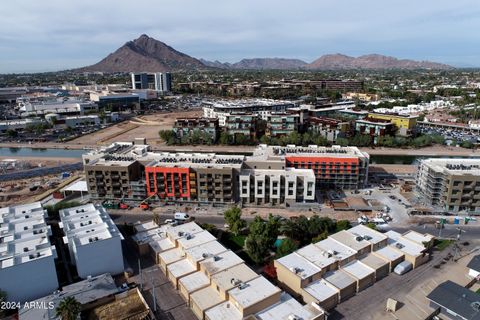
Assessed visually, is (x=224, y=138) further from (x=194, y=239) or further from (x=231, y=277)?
(x=231, y=277)

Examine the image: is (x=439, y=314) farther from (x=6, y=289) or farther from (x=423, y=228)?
(x=6, y=289)

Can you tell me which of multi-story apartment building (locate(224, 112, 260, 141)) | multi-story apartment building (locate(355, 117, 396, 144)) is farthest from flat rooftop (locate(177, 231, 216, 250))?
multi-story apartment building (locate(355, 117, 396, 144))

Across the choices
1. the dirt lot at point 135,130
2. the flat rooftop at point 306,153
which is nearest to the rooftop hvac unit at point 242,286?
the flat rooftop at point 306,153

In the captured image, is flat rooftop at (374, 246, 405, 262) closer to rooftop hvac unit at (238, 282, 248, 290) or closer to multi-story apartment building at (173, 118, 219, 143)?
rooftop hvac unit at (238, 282, 248, 290)

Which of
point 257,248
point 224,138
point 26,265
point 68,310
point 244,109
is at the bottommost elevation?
point 257,248

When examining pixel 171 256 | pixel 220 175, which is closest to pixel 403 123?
pixel 220 175

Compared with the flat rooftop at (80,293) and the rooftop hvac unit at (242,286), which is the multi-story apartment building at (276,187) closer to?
the rooftop hvac unit at (242,286)
